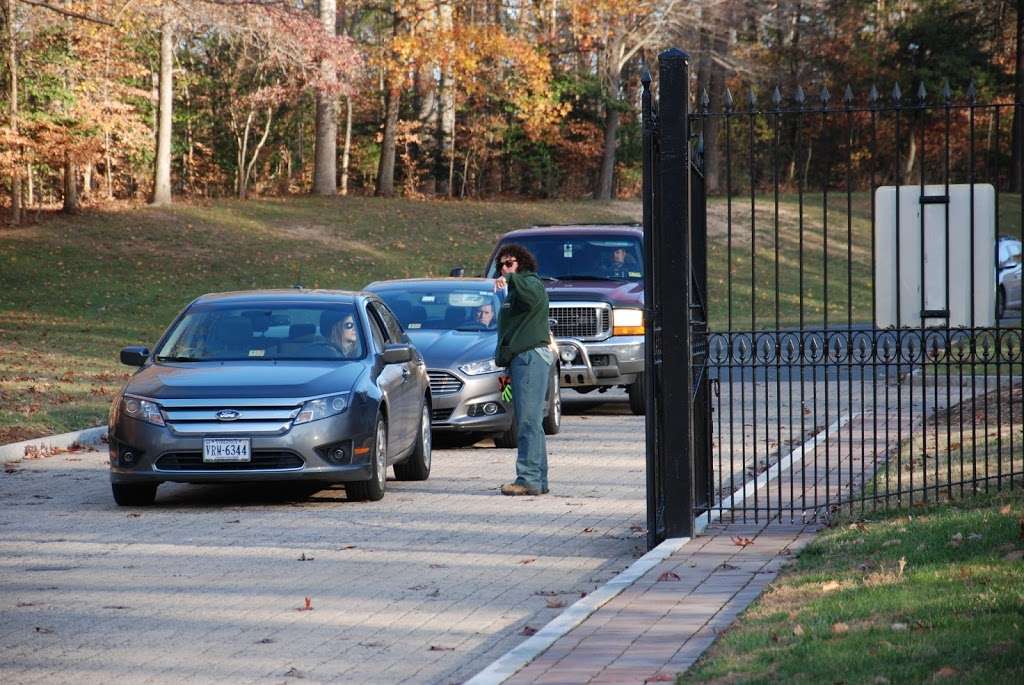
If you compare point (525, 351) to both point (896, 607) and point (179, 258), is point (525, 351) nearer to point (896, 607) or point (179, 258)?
point (896, 607)

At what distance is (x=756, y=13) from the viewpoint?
51.9 meters

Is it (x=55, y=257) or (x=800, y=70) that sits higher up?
(x=800, y=70)

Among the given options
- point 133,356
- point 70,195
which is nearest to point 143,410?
point 133,356

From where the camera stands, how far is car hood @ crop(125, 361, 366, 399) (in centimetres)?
1217

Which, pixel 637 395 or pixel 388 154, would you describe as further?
pixel 388 154

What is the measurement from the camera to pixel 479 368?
16.2m

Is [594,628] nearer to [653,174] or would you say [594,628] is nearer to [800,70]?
[653,174]

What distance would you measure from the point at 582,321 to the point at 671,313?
9494 millimetres

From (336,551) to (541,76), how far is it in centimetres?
4156

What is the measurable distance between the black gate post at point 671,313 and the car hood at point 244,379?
310 cm

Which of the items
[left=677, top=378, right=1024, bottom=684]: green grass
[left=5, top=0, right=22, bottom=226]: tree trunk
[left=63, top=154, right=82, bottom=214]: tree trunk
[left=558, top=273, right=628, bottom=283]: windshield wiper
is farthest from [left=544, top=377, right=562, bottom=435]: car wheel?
[left=63, top=154, right=82, bottom=214]: tree trunk

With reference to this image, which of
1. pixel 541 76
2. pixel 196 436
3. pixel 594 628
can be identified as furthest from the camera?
pixel 541 76

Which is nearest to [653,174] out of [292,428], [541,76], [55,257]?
[292,428]

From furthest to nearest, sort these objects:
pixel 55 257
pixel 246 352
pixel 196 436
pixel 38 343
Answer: pixel 55 257
pixel 38 343
pixel 246 352
pixel 196 436
